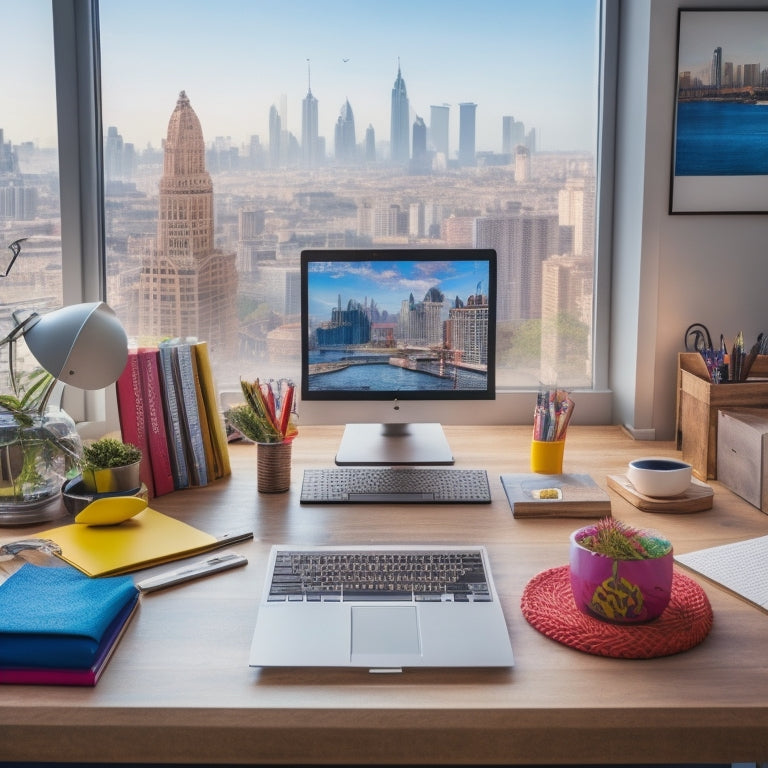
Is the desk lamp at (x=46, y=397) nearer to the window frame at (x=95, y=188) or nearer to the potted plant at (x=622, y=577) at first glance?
the window frame at (x=95, y=188)

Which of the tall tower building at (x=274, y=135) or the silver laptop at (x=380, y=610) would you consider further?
the tall tower building at (x=274, y=135)

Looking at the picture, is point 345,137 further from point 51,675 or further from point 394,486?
point 51,675

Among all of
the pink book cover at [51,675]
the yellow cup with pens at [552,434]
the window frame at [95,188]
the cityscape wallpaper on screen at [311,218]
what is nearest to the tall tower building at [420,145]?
the cityscape wallpaper on screen at [311,218]

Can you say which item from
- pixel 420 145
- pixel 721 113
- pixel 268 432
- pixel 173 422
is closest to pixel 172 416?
pixel 173 422

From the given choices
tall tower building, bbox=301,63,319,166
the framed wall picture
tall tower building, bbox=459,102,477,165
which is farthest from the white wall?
tall tower building, bbox=301,63,319,166

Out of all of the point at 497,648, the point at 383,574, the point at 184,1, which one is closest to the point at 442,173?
the point at 184,1

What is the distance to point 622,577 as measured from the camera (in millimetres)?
1229

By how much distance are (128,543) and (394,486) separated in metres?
0.55

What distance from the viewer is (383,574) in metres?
1.37

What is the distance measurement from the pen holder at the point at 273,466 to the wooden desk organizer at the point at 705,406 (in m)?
0.87

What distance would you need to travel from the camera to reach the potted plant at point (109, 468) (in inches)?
66.6

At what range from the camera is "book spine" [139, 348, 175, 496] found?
183 cm

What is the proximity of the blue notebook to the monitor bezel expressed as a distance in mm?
796

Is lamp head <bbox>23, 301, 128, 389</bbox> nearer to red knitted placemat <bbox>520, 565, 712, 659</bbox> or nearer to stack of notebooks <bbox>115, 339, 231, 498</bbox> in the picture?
stack of notebooks <bbox>115, 339, 231, 498</bbox>
